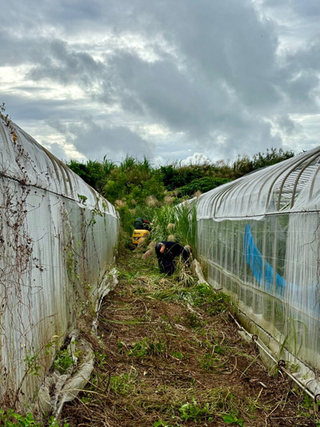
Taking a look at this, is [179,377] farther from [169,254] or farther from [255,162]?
[255,162]

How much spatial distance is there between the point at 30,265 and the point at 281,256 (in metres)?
2.83

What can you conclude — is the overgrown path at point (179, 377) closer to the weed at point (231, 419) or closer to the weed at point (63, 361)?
the weed at point (231, 419)

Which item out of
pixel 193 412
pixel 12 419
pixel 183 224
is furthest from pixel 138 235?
pixel 12 419

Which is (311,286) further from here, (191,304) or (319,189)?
(191,304)

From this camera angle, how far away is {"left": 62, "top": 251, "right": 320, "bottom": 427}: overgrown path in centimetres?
343

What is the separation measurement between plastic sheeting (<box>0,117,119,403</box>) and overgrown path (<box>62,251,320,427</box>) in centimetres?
56

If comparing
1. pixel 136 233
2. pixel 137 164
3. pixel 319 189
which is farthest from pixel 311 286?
pixel 137 164

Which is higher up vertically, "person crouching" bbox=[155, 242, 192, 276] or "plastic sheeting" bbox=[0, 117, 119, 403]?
"plastic sheeting" bbox=[0, 117, 119, 403]

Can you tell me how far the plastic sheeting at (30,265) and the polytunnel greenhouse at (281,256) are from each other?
7.30 ft

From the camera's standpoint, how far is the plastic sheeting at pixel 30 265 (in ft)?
8.00

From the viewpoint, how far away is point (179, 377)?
14.1ft

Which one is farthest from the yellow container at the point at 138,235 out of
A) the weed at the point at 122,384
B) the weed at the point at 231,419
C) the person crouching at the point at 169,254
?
the weed at the point at 231,419

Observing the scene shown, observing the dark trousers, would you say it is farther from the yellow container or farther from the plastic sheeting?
the plastic sheeting

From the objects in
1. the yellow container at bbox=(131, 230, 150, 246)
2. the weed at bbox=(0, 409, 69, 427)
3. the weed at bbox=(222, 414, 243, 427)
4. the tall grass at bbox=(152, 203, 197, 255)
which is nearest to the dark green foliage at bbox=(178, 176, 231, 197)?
the yellow container at bbox=(131, 230, 150, 246)
